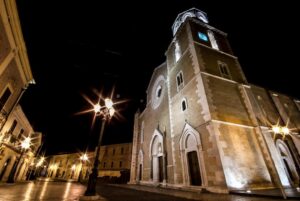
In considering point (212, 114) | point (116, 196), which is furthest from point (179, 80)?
point (116, 196)

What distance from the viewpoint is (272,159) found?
9141 mm

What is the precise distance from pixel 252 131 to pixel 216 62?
21.2 ft

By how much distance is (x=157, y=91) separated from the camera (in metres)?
19.6

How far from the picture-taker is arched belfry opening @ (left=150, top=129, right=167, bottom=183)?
1440 cm

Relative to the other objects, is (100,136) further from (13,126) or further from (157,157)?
(13,126)

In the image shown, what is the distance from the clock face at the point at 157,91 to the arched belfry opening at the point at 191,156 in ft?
23.7

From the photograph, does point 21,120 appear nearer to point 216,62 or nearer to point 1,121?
point 1,121

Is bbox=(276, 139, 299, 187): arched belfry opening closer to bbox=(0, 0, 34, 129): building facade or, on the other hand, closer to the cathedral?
the cathedral

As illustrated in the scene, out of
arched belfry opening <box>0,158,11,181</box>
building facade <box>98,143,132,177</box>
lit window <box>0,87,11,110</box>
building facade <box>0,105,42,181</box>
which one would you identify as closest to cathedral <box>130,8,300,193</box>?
lit window <box>0,87,11,110</box>

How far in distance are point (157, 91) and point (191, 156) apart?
34.4 feet

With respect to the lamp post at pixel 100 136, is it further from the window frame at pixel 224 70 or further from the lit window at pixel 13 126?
the lit window at pixel 13 126

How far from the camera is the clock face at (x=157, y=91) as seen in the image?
717 inches

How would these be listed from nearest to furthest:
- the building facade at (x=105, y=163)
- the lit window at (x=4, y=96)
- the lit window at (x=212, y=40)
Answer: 1. the lit window at (x=4, y=96)
2. the lit window at (x=212, y=40)
3. the building facade at (x=105, y=163)

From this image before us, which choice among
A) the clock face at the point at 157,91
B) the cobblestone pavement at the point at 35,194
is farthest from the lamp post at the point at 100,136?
the clock face at the point at 157,91
